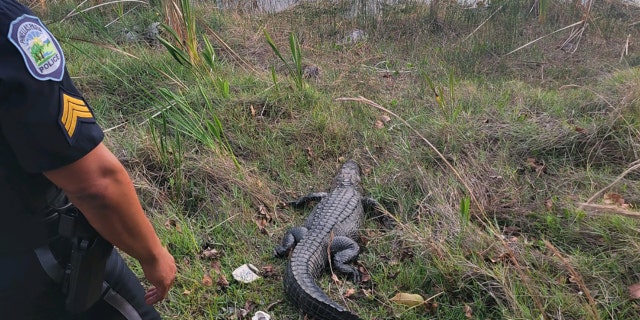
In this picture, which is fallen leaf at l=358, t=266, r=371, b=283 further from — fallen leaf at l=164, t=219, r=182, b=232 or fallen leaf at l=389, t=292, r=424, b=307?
fallen leaf at l=164, t=219, r=182, b=232

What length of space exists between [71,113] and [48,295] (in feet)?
1.88

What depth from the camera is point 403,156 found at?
3.95m

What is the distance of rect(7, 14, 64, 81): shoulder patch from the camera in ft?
3.59

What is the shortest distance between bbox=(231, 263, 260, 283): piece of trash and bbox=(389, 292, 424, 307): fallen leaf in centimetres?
80

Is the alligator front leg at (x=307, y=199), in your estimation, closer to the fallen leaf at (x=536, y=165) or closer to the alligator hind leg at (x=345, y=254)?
the alligator hind leg at (x=345, y=254)

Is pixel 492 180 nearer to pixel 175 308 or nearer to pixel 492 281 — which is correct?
pixel 492 281

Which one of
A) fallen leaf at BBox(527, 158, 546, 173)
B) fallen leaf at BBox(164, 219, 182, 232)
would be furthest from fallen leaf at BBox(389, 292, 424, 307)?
fallen leaf at BBox(527, 158, 546, 173)

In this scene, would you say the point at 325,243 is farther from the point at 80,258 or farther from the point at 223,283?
the point at 80,258

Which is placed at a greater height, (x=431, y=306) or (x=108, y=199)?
(x=108, y=199)

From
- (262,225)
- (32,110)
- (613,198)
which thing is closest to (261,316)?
(262,225)

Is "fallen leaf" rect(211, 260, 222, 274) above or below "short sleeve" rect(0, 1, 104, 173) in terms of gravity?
below

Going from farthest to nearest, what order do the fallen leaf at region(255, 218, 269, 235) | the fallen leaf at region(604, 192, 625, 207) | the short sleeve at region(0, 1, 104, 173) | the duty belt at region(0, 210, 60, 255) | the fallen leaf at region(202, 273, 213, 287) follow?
1. the fallen leaf at region(255, 218, 269, 235)
2. the fallen leaf at region(604, 192, 625, 207)
3. the fallen leaf at region(202, 273, 213, 287)
4. the duty belt at region(0, 210, 60, 255)
5. the short sleeve at region(0, 1, 104, 173)

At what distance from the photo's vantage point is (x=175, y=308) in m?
2.72

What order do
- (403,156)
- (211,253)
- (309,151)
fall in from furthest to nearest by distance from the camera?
(309,151) < (403,156) < (211,253)
